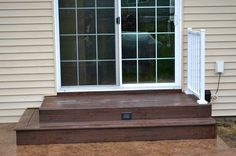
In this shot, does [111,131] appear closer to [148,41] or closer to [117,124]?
[117,124]

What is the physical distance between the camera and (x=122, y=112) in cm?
508

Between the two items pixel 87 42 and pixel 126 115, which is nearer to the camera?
pixel 126 115

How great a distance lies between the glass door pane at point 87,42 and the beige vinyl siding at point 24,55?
20cm

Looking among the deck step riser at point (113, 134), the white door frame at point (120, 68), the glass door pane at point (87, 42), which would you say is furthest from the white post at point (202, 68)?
the glass door pane at point (87, 42)

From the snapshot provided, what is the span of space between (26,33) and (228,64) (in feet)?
9.31

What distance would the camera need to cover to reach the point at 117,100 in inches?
217

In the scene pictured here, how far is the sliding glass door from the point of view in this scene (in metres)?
5.90

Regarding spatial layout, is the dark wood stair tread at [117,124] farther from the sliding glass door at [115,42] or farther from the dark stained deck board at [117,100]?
the sliding glass door at [115,42]

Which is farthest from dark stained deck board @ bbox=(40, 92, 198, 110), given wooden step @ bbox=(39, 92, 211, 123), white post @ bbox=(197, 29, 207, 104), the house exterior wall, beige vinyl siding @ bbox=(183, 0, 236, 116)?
beige vinyl siding @ bbox=(183, 0, 236, 116)

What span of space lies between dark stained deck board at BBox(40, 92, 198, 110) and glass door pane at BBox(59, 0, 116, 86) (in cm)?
31

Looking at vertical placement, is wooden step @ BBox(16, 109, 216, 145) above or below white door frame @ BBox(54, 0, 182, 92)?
below

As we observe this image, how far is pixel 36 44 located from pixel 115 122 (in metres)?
1.67

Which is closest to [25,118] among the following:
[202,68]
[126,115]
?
[126,115]

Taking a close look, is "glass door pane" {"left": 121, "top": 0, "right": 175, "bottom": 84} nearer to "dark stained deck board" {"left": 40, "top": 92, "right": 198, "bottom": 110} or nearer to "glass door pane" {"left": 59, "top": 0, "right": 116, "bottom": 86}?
"glass door pane" {"left": 59, "top": 0, "right": 116, "bottom": 86}
